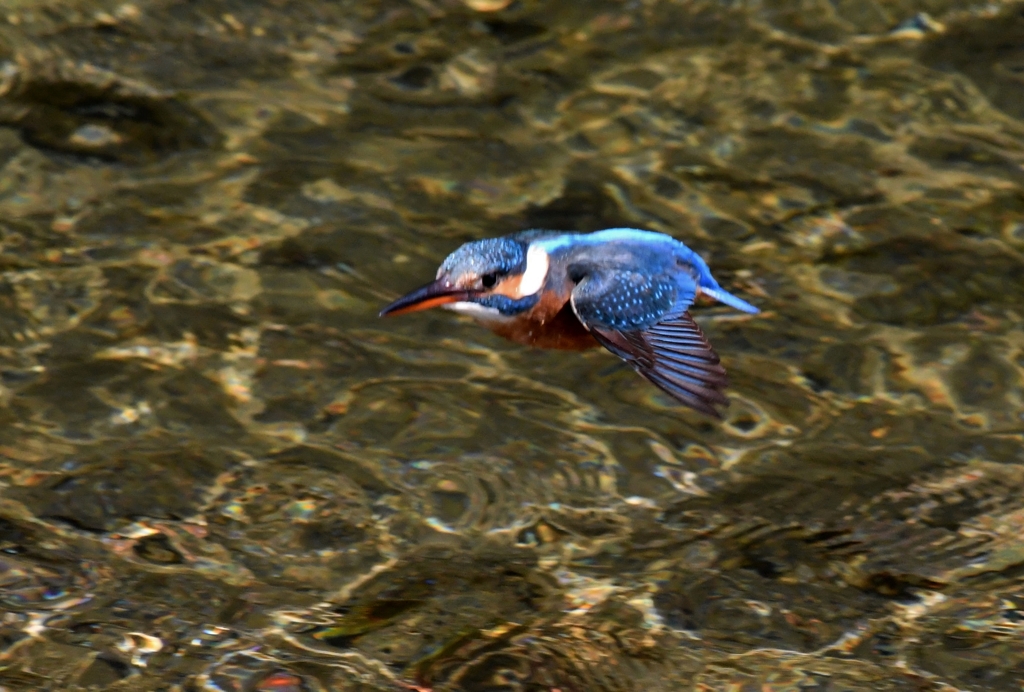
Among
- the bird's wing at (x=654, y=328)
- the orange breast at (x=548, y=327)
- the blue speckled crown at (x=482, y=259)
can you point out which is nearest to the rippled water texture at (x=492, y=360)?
the orange breast at (x=548, y=327)

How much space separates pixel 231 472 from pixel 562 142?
2.59 meters

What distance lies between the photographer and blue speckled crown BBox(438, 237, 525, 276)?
396cm

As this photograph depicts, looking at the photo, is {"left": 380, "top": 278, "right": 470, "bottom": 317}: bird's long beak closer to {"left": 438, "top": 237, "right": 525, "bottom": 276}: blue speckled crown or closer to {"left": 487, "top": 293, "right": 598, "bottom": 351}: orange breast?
{"left": 438, "top": 237, "right": 525, "bottom": 276}: blue speckled crown

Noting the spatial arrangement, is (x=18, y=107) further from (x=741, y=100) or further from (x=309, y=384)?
(x=741, y=100)

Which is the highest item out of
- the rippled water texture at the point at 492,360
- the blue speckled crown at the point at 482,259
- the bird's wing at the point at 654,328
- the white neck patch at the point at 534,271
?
the blue speckled crown at the point at 482,259

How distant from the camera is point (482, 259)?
13.0ft

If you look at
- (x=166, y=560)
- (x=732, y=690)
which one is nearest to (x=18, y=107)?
(x=166, y=560)

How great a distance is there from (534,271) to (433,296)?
327mm

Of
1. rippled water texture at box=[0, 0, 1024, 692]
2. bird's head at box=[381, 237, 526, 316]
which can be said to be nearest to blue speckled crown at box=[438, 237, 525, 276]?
bird's head at box=[381, 237, 526, 316]

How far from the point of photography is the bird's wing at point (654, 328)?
3.76m

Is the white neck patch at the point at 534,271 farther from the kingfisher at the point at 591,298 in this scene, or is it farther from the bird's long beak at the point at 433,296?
the bird's long beak at the point at 433,296

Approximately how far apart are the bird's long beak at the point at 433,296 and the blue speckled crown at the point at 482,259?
0.13 ft

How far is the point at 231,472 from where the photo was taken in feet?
15.6

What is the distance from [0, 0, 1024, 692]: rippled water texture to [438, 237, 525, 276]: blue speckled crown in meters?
0.97
